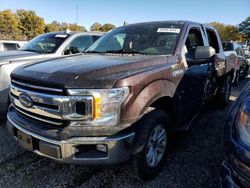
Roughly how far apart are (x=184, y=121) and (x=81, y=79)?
174cm

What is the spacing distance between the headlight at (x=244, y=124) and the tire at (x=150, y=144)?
932mm

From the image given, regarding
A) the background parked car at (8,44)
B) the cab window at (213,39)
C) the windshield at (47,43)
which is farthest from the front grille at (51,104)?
the background parked car at (8,44)

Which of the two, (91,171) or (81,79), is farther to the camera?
(91,171)

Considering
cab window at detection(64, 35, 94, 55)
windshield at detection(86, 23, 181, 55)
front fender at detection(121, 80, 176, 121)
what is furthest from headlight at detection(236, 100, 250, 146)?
cab window at detection(64, 35, 94, 55)

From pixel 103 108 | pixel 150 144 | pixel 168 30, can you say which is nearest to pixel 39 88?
pixel 103 108

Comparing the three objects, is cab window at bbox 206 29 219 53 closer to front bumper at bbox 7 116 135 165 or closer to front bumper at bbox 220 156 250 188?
front bumper at bbox 7 116 135 165

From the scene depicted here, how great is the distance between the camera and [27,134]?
8.30ft

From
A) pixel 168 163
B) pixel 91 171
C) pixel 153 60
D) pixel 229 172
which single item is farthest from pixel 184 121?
pixel 229 172

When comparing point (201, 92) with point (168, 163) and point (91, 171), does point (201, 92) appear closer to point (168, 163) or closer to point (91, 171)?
point (168, 163)

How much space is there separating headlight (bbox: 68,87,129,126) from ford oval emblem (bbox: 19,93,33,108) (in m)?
0.53

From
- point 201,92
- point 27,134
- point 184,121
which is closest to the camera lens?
point 27,134

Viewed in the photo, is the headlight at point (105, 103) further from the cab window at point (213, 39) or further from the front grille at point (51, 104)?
the cab window at point (213, 39)

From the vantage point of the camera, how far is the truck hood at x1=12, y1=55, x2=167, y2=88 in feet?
7.50

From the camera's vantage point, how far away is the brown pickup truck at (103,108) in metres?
2.28
